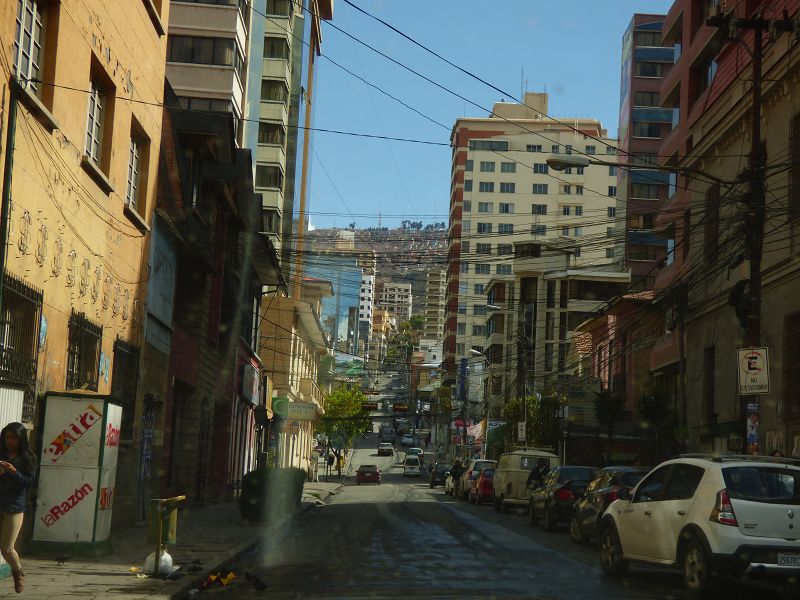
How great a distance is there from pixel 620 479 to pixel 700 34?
2088cm

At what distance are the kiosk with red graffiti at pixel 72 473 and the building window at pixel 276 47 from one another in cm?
5295

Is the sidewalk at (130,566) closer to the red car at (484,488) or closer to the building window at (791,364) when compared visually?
the building window at (791,364)

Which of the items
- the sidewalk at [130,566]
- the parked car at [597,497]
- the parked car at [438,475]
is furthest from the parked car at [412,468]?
the parked car at [597,497]

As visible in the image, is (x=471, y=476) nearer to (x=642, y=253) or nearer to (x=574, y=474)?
(x=574, y=474)

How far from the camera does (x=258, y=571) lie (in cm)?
1540

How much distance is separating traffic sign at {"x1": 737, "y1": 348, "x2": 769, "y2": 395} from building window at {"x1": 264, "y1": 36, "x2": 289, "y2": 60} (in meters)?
51.7

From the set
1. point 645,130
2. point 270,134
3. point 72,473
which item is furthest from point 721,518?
point 645,130

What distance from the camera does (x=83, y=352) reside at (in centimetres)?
1770

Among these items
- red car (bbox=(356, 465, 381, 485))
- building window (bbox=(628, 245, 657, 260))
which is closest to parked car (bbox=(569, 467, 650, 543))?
red car (bbox=(356, 465, 381, 485))

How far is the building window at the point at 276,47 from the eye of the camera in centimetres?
6556

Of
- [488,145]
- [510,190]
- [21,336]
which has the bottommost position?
[21,336]

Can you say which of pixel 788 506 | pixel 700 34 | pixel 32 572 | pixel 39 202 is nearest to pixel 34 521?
pixel 32 572

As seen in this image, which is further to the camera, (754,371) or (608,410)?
(608,410)

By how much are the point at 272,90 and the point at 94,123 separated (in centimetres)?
4765
